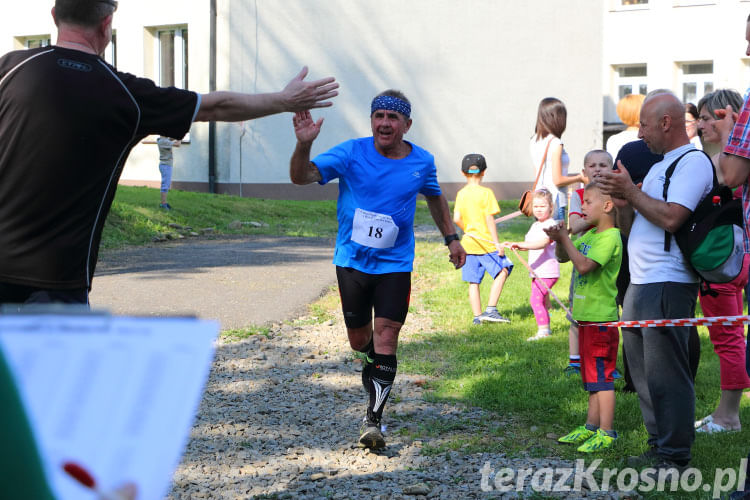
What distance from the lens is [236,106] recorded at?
3793 millimetres

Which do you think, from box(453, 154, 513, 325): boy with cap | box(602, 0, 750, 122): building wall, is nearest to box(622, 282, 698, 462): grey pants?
box(453, 154, 513, 325): boy with cap

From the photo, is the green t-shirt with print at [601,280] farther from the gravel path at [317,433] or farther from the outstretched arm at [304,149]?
the outstretched arm at [304,149]

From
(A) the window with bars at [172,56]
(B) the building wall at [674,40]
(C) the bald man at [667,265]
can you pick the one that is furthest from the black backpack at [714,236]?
(B) the building wall at [674,40]

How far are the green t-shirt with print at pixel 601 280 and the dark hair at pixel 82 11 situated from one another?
10.0 ft

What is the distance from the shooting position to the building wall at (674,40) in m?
29.0

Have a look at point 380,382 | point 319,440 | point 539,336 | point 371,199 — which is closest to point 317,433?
point 319,440

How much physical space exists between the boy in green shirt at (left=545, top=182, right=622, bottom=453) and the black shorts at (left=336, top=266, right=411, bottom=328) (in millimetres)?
1012

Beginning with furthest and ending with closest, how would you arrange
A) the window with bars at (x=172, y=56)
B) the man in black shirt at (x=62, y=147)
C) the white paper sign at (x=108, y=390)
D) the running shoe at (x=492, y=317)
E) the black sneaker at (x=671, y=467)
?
the window with bars at (x=172, y=56)
the running shoe at (x=492, y=317)
the black sneaker at (x=671, y=467)
the man in black shirt at (x=62, y=147)
the white paper sign at (x=108, y=390)

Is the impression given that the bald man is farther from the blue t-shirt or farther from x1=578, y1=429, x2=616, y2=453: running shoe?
the blue t-shirt

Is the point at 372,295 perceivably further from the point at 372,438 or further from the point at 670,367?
the point at 670,367

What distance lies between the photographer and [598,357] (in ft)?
16.6

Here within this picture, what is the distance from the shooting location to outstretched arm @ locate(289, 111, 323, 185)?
4.85 metres

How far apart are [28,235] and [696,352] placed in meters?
4.01

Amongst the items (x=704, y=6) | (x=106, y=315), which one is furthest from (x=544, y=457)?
(x=704, y=6)
